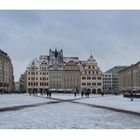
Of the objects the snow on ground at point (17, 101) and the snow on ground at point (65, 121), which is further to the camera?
the snow on ground at point (17, 101)

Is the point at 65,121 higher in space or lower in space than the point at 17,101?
lower

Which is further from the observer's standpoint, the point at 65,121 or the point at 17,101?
the point at 17,101

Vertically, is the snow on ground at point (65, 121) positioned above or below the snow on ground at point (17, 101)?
below

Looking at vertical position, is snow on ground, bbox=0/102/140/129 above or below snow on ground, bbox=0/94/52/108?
below

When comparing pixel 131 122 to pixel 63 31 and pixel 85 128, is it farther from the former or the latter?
pixel 63 31

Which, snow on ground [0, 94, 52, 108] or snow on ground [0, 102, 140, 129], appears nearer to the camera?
snow on ground [0, 102, 140, 129]

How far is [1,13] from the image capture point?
12539 millimetres
